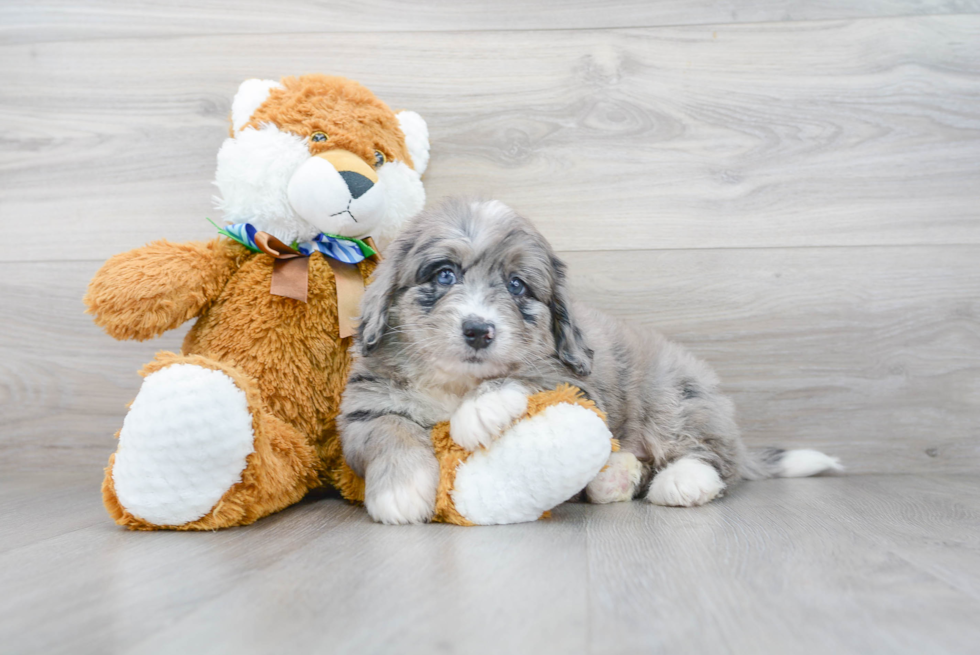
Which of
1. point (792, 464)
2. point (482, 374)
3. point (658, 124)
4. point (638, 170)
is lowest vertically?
point (792, 464)

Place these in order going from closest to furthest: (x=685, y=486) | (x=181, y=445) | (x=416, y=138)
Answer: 1. (x=181, y=445)
2. (x=685, y=486)
3. (x=416, y=138)

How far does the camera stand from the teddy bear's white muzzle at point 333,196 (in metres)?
1.87

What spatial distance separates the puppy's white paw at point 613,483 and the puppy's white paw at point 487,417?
453mm

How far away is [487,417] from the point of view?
5.26ft

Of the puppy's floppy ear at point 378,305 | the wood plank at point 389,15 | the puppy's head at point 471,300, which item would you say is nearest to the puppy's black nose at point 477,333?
the puppy's head at point 471,300

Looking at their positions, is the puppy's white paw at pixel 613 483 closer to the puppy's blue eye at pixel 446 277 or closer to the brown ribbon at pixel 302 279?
the puppy's blue eye at pixel 446 277

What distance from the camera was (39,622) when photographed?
1.04 meters

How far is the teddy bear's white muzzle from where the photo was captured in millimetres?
1869

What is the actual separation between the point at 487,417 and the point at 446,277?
0.36m

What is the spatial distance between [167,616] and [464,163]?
1787mm

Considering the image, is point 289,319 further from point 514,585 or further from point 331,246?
point 514,585


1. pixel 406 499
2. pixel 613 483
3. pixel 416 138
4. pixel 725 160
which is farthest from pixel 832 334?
pixel 406 499

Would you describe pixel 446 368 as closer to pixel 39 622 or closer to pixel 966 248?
pixel 39 622

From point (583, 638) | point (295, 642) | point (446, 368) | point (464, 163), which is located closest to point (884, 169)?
point (464, 163)
